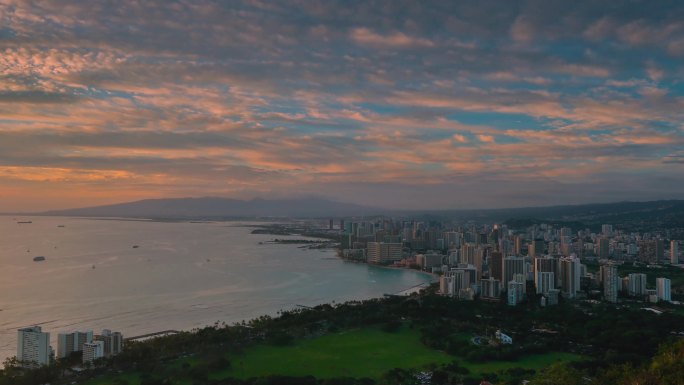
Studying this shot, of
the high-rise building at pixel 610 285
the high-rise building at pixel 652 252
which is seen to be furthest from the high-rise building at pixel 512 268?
the high-rise building at pixel 652 252

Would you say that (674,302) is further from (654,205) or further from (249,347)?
(654,205)

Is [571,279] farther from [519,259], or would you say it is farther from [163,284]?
[163,284]

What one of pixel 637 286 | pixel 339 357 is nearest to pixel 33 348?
pixel 339 357

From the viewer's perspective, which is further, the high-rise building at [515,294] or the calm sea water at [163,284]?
the high-rise building at [515,294]

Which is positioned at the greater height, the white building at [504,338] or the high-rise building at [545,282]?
the high-rise building at [545,282]

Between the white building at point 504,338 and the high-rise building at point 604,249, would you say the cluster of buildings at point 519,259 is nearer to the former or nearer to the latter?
the high-rise building at point 604,249

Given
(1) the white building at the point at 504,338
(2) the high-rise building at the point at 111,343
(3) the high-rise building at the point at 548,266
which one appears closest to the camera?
(2) the high-rise building at the point at 111,343

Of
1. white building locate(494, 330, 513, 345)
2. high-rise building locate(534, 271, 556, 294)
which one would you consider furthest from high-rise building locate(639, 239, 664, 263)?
white building locate(494, 330, 513, 345)
